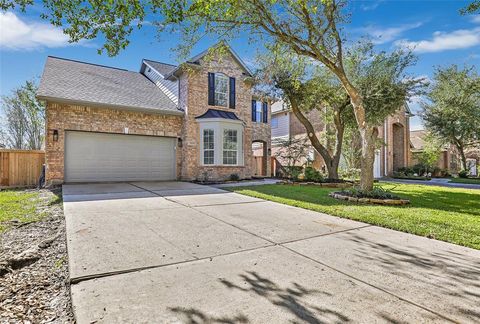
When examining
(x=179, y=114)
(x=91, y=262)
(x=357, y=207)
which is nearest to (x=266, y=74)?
(x=179, y=114)

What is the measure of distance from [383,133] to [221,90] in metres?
14.4

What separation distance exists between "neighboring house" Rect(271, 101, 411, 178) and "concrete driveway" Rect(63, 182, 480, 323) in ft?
51.5

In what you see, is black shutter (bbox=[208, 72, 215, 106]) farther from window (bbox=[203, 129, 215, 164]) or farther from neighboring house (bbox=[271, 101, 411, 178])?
neighboring house (bbox=[271, 101, 411, 178])

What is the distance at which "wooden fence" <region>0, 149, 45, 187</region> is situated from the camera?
10742mm

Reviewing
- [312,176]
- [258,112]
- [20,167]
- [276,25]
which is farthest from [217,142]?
[20,167]

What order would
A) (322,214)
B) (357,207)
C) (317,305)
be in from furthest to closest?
(357,207) → (322,214) → (317,305)

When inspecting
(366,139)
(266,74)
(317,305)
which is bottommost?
(317,305)

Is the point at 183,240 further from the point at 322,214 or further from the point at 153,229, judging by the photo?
the point at 322,214

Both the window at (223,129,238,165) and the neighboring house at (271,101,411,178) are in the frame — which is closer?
the window at (223,129,238,165)

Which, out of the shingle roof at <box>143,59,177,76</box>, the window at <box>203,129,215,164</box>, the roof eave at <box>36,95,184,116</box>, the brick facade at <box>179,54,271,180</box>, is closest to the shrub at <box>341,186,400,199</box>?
the brick facade at <box>179,54,271,180</box>

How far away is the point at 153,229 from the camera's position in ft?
15.3

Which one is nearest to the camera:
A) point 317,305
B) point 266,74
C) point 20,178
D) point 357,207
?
point 317,305

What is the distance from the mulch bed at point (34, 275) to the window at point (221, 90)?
10.5 meters

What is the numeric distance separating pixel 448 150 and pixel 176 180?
28.0 metres
